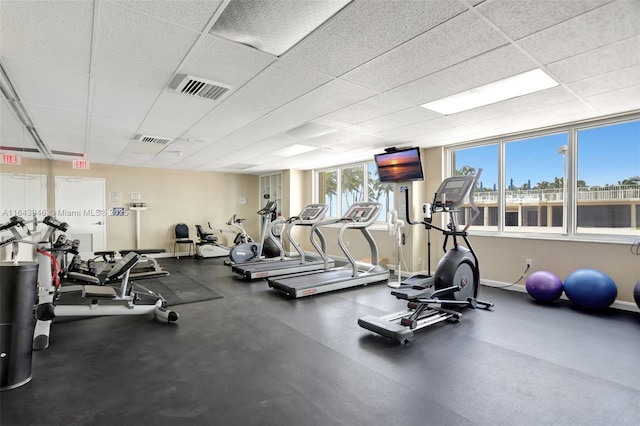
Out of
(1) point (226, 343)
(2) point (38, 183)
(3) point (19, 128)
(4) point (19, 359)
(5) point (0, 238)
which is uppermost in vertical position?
(3) point (19, 128)

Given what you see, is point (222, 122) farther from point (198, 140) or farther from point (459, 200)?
point (459, 200)

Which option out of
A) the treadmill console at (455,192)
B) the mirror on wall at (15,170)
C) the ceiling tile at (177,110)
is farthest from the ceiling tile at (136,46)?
the treadmill console at (455,192)

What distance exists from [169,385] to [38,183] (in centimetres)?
580

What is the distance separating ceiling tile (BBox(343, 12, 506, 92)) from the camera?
214 centimetres

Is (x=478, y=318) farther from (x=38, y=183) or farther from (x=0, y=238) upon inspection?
(x=38, y=183)

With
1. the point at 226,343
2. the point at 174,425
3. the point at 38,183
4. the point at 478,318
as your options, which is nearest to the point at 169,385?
the point at 174,425

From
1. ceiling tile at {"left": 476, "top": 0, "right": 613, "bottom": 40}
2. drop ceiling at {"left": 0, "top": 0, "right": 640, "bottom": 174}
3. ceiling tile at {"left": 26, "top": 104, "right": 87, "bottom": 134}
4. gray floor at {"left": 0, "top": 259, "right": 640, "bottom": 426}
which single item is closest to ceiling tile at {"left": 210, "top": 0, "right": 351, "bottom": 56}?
drop ceiling at {"left": 0, "top": 0, "right": 640, "bottom": 174}

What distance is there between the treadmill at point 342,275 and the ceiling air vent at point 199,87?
2.61 m

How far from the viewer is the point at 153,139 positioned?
5312 mm

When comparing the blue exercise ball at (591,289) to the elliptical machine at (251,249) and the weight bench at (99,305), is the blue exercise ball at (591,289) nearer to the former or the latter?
the weight bench at (99,305)

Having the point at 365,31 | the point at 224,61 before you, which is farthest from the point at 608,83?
the point at 224,61

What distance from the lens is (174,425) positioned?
6.05ft

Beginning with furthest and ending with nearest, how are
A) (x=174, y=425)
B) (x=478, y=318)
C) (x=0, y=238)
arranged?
(x=478, y=318)
(x=0, y=238)
(x=174, y=425)

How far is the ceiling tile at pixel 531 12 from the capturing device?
1867mm
